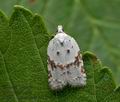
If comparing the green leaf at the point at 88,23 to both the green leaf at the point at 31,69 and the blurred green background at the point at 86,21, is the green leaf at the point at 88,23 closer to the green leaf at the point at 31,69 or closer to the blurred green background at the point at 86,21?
the blurred green background at the point at 86,21

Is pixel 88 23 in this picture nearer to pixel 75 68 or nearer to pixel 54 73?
pixel 75 68

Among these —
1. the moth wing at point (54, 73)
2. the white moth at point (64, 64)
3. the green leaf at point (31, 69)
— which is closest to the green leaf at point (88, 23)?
the white moth at point (64, 64)

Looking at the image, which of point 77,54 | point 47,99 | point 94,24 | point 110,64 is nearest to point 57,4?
point 94,24

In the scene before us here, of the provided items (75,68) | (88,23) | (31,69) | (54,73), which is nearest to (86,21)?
(88,23)

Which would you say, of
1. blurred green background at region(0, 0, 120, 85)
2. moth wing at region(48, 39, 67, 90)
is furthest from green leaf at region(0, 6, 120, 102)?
blurred green background at region(0, 0, 120, 85)

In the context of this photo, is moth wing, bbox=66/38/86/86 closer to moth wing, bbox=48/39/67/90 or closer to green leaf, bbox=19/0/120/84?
moth wing, bbox=48/39/67/90

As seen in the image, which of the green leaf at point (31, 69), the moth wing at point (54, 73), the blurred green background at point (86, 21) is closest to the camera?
the green leaf at point (31, 69)
